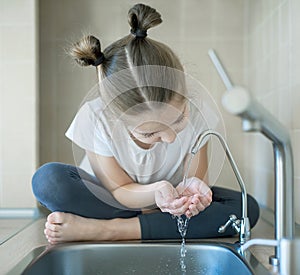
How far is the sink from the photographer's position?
1.08 m

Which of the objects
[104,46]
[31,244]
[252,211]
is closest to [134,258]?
[31,244]

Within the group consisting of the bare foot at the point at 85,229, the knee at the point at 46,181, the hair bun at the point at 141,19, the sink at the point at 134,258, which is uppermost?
the hair bun at the point at 141,19

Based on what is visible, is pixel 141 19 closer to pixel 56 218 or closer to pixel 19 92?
pixel 56 218

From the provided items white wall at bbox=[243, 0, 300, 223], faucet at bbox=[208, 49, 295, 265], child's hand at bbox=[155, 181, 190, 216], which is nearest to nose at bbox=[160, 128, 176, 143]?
child's hand at bbox=[155, 181, 190, 216]

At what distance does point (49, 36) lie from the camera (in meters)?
1.97

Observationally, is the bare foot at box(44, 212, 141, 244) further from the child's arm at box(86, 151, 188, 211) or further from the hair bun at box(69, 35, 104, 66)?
the hair bun at box(69, 35, 104, 66)

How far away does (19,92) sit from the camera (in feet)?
5.88

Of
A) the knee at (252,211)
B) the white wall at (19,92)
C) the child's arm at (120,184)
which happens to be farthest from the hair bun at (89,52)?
the white wall at (19,92)

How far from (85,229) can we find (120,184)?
205 mm

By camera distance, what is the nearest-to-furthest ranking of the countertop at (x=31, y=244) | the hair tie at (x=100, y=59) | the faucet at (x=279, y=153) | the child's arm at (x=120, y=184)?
the faucet at (x=279, y=153)
the countertop at (x=31, y=244)
the hair tie at (x=100, y=59)
the child's arm at (x=120, y=184)

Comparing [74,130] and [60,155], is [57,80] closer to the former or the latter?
[60,155]

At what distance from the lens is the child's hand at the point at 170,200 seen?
114cm

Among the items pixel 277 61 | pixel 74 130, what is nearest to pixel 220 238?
pixel 74 130

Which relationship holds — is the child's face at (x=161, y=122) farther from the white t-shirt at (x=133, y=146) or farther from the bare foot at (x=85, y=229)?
the bare foot at (x=85, y=229)
